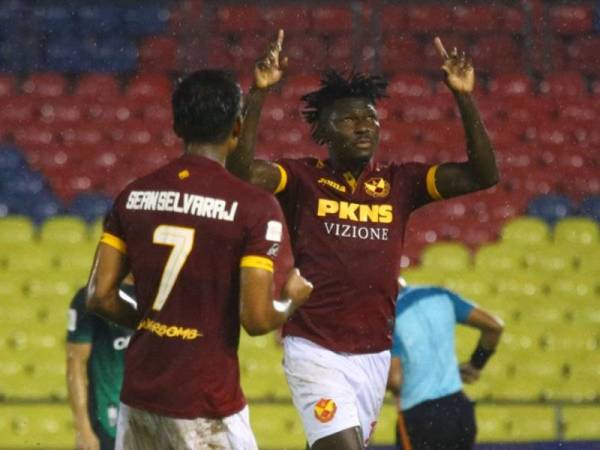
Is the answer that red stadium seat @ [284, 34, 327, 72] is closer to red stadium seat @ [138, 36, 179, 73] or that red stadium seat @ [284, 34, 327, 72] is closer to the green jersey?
red stadium seat @ [138, 36, 179, 73]

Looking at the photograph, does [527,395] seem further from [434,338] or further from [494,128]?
[434,338]

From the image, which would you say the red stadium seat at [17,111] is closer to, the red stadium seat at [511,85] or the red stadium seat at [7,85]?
the red stadium seat at [7,85]

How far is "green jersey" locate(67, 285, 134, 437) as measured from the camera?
22.1 ft

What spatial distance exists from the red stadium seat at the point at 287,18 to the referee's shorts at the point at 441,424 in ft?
29.1

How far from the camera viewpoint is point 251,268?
13.9ft

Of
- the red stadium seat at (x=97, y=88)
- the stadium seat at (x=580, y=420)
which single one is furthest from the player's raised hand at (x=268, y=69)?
the red stadium seat at (x=97, y=88)

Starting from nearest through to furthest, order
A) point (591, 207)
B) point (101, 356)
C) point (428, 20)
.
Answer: point (101, 356)
point (591, 207)
point (428, 20)

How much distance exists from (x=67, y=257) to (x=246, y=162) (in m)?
7.78

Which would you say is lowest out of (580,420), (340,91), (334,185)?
(580,420)

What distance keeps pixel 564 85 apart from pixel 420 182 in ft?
31.8

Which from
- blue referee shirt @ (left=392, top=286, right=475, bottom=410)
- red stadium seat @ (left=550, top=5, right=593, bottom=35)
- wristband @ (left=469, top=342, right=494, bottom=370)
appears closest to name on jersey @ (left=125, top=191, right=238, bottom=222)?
blue referee shirt @ (left=392, top=286, right=475, bottom=410)

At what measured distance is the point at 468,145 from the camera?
5953mm

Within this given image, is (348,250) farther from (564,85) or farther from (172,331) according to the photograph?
(564,85)

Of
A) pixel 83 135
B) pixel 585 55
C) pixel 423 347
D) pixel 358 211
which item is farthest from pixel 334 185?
pixel 585 55
